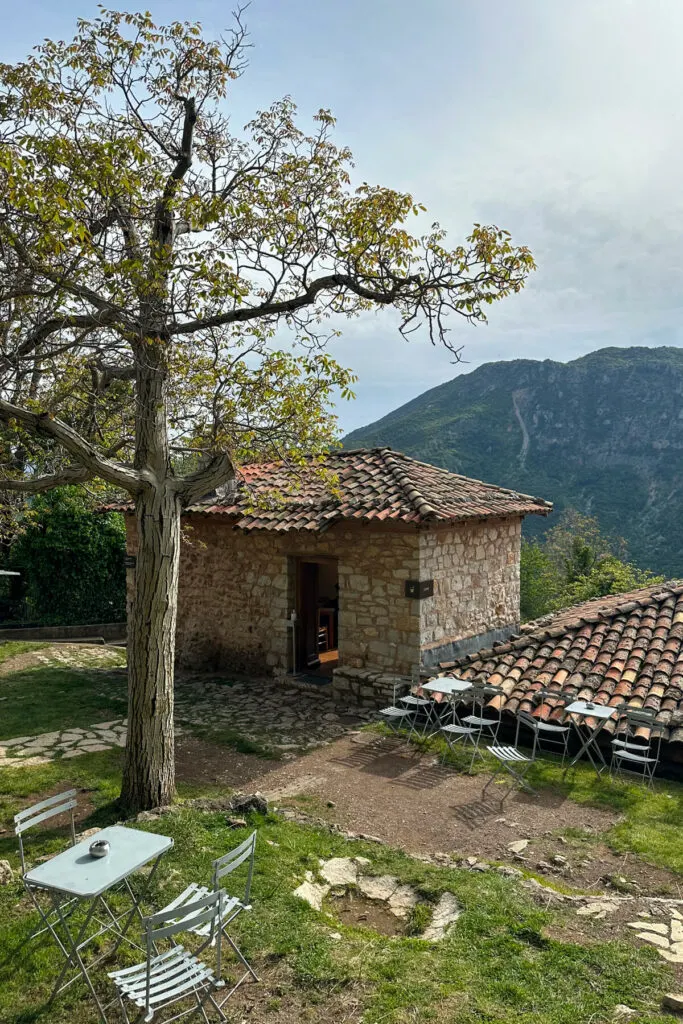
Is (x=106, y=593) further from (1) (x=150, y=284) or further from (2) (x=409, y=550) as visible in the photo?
(1) (x=150, y=284)

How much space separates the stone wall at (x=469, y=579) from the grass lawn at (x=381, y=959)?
17.8 ft

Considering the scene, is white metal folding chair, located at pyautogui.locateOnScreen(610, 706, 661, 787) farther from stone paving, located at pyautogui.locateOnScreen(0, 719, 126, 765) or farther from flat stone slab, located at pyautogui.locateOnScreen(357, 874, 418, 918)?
stone paving, located at pyautogui.locateOnScreen(0, 719, 126, 765)

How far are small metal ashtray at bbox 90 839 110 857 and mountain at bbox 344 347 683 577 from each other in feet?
122

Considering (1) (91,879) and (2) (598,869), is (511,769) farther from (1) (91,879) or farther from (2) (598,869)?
(1) (91,879)

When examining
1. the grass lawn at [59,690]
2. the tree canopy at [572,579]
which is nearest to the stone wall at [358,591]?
the grass lawn at [59,690]

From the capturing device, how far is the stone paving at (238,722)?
8.65 meters

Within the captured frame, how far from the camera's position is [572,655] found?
1002cm

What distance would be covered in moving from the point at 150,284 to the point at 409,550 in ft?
19.3

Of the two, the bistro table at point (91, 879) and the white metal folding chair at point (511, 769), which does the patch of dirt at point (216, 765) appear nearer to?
the white metal folding chair at point (511, 769)

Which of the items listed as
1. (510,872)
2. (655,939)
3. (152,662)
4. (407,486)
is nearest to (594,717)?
(510,872)

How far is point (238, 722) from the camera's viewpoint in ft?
32.5

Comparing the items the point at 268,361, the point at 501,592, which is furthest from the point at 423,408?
the point at 268,361

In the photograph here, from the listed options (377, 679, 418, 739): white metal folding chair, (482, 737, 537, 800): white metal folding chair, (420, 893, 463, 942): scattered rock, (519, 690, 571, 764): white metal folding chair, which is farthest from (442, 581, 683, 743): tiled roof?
(420, 893, 463, 942): scattered rock

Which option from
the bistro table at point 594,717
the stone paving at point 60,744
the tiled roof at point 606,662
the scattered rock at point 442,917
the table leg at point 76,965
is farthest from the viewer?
the tiled roof at point 606,662
